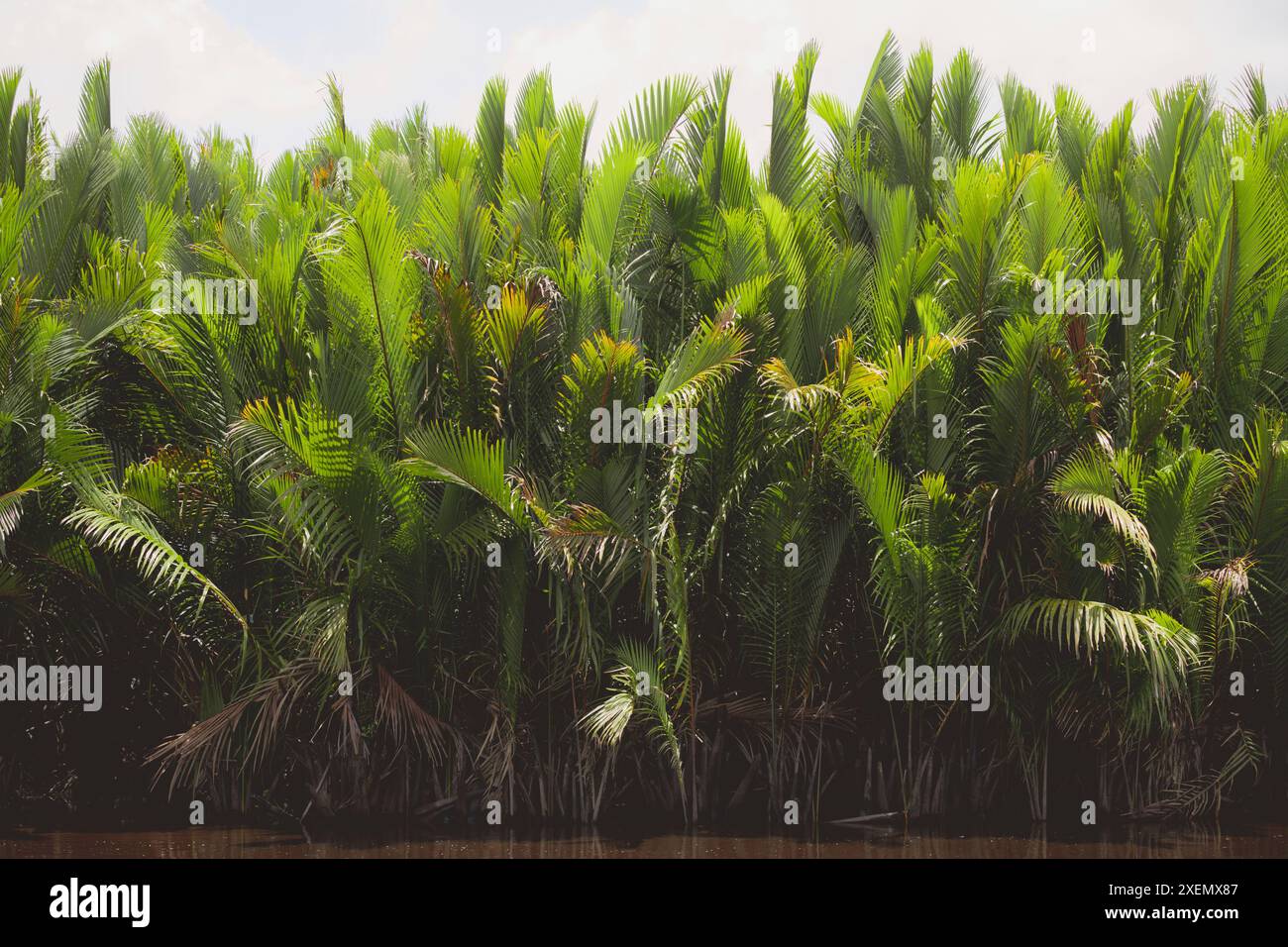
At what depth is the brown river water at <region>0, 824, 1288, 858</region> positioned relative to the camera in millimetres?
6551

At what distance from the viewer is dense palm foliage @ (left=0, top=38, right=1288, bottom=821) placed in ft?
22.5

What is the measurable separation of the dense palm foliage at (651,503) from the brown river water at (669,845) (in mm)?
362

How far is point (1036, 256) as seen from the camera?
7.40 meters

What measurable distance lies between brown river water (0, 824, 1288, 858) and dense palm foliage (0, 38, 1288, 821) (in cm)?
36

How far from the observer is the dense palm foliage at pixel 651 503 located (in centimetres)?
684

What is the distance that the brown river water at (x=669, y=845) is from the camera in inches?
258

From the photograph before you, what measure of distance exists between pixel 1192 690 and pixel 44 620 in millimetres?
6448

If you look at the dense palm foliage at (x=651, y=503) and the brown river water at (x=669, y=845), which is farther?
the dense palm foliage at (x=651, y=503)

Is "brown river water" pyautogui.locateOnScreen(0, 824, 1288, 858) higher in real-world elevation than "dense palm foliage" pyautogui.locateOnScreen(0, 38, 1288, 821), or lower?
lower

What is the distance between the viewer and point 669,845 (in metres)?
6.77

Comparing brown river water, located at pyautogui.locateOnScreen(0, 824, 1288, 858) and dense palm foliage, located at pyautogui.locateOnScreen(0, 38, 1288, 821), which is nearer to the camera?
brown river water, located at pyautogui.locateOnScreen(0, 824, 1288, 858)

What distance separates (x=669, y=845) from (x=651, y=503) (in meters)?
1.82

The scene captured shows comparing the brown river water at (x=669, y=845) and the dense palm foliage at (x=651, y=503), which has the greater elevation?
the dense palm foliage at (x=651, y=503)

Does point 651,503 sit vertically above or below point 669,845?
above
